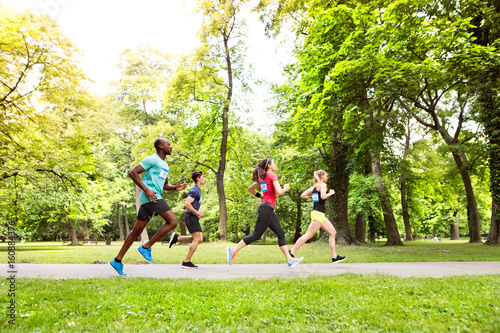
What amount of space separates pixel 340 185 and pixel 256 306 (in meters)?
15.8

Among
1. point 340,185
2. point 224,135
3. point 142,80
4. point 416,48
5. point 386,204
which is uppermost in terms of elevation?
point 142,80

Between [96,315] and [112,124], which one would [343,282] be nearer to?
[96,315]

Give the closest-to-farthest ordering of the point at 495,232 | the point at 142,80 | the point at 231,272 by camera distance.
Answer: the point at 231,272 → the point at 495,232 → the point at 142,80

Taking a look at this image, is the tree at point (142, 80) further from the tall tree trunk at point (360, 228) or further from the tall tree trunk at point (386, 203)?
the tall tree trunk at point (360, 228)

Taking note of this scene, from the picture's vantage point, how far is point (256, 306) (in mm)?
3641

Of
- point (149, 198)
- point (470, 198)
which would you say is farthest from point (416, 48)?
point (470, 198)

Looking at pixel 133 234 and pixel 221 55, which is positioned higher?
pixel 221 55

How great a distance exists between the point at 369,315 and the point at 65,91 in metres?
14.6

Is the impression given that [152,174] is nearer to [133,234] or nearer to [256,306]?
[133,234]

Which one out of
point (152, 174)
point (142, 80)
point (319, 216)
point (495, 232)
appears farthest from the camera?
point (142, 80)

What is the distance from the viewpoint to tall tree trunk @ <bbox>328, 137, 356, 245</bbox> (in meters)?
18.4

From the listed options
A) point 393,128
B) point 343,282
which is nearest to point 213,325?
point 343,282

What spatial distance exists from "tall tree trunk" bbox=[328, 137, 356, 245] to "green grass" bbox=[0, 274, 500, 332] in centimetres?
1355

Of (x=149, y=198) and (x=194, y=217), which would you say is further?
(x=194, y=217)
